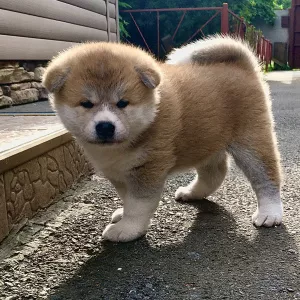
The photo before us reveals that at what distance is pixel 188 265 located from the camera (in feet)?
5.74

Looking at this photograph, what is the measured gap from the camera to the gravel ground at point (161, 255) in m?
1.56

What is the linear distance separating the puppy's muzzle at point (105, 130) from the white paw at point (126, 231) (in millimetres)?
432

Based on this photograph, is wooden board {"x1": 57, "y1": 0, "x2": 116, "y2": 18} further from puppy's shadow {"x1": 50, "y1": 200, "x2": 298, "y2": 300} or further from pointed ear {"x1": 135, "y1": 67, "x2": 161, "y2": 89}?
puppy's shadow {"x1": 50, "y1": 200, "x2": 298, "y2": 300}

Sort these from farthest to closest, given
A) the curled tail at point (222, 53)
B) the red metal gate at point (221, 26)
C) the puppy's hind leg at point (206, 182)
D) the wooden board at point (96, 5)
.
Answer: the red metal gate at point (221, 26), the wooden board at point (96, 5), the puppy's hind leg at point (206, 182), the curled tail at point (222, 53)

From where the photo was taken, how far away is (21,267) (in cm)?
175

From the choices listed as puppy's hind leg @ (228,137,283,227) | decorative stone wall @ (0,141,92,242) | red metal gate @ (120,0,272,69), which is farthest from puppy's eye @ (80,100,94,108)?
red metal gate @ (120,0,272,69)

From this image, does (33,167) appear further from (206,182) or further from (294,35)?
(294,35)

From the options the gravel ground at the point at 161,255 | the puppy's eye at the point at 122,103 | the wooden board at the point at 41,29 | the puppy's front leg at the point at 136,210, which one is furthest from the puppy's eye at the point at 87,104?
the wooden board at the point at 41,29

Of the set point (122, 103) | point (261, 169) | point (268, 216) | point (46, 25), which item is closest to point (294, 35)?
point (46, 25)

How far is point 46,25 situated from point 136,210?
3.90 metres

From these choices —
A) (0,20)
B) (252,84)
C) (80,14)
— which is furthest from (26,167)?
(80,14)

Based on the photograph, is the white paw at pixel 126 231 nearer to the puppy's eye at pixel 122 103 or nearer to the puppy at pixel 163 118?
the puppy at pixel 163 118

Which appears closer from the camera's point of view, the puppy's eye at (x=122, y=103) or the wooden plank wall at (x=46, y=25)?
the puppy's eye at (x=122, y=103)

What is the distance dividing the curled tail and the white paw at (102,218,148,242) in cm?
94
